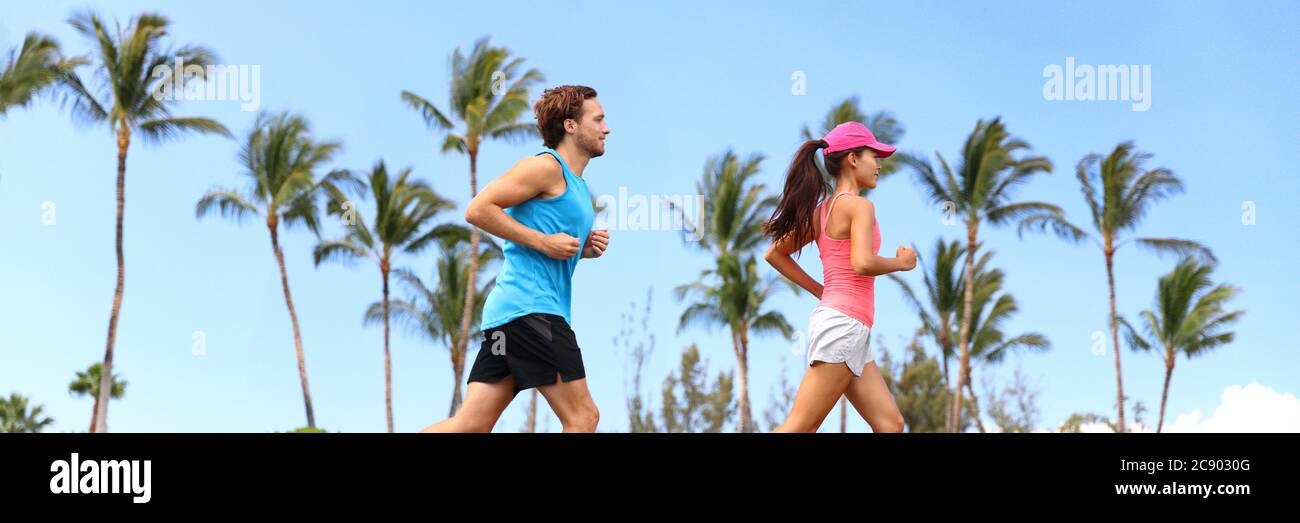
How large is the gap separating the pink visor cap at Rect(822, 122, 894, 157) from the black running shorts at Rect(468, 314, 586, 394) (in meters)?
1.42

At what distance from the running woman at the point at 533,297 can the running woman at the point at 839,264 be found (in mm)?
828

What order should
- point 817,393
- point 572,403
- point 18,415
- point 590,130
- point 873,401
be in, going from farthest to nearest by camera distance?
point 18,415, point 873,401, point 817,393, point 590,130, point 572,403

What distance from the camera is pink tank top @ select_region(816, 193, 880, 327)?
4.45 meters

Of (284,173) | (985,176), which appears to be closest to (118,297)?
(284,173)

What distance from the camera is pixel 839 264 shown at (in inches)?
178

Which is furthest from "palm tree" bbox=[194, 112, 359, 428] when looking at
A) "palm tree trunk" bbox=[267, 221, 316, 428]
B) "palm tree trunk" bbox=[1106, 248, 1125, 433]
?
"palm tree trunk" bbox=[1106, 248, 1125, 433]

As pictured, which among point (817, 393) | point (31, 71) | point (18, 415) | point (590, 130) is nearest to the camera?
point (590, 130)

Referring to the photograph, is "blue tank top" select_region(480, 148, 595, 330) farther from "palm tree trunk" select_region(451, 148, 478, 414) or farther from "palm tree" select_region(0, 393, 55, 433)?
"palm tree" select_region(0, 393, 55, 433)

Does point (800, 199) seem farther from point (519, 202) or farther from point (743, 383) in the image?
point (743, 383)


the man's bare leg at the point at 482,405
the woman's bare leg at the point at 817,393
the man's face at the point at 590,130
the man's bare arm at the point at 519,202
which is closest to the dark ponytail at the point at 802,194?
the woman's bare leg at the point at 817,393

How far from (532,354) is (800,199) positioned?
4.50ft
